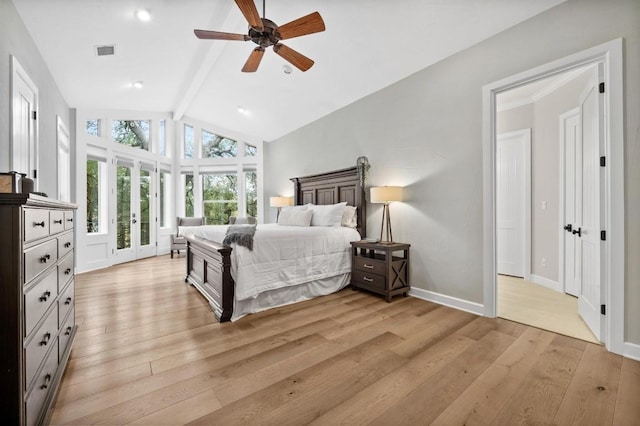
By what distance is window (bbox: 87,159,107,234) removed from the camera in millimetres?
5323

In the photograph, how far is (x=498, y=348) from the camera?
7.18ft

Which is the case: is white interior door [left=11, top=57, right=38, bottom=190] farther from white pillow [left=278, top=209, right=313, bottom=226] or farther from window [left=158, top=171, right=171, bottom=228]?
window [left=158, top=171, right=171, bottom=228]

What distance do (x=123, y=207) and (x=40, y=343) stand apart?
556 centimetres

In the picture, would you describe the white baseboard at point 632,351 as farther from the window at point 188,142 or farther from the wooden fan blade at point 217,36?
the window at point 188,142

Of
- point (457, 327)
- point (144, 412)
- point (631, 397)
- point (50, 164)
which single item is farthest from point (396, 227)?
point (50, 164)

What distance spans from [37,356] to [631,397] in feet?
10.2

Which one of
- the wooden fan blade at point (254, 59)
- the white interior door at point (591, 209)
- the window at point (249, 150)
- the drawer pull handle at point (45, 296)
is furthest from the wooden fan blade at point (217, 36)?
the window at point (249, 150)

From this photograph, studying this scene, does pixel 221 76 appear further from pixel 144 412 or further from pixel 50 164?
pixel 144 412

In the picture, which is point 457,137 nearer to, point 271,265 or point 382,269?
point 382,269

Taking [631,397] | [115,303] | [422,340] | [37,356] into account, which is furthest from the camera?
[115,303]

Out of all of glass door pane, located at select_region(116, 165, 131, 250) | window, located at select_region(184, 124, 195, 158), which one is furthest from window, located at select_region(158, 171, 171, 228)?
glass door pane, located at select_region(116, 165, 131, 250)

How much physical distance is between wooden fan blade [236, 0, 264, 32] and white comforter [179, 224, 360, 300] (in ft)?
6.37

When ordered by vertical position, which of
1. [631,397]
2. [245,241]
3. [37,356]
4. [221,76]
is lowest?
[631,397]

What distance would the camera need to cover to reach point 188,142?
7508 millimetres
